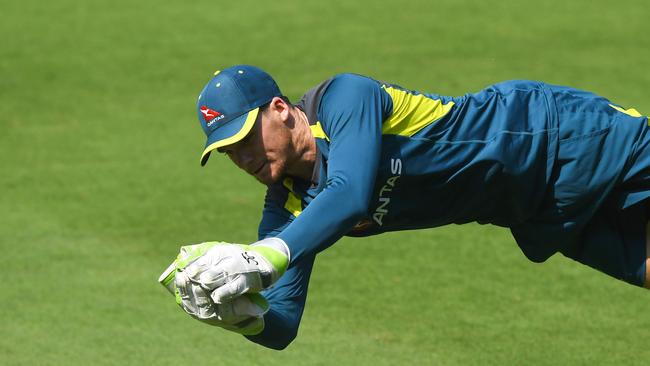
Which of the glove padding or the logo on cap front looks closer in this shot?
the glove padding

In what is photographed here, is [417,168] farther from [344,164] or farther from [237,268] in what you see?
[237,268]

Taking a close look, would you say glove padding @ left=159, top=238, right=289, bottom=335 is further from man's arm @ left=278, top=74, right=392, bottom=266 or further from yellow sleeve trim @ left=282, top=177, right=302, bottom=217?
yellow sleeve trim @ left=282, top=177, right=302, bottom=217

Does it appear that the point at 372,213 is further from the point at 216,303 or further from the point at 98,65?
the point at 98,65

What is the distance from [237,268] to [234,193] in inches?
174

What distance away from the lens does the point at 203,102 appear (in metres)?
3.96

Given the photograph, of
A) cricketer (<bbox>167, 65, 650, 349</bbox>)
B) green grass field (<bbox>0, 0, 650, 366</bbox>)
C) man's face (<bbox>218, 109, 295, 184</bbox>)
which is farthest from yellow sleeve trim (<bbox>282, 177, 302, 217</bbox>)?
green grass field (<bbox>0, 0, 650, 366</bbox>)

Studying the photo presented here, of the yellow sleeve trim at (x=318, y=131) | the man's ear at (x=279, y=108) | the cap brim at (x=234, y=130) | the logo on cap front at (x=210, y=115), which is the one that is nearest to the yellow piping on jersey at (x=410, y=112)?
the yellow sleeve trim at (x=318, y=131)

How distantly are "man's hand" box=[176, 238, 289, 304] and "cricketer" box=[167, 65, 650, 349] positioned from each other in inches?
1.4

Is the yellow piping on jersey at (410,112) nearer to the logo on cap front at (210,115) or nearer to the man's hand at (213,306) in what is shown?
the logo on cap front at (210,115)

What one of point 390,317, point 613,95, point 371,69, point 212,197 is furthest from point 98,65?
point 390,317

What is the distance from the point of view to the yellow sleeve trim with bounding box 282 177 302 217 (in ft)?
14.1

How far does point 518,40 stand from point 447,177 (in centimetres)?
673

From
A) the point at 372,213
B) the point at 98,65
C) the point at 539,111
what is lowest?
the point at 98,65

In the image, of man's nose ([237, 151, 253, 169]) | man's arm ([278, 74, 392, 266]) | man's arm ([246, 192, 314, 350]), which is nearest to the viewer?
man's arm ([278, 74, 392, 266])
